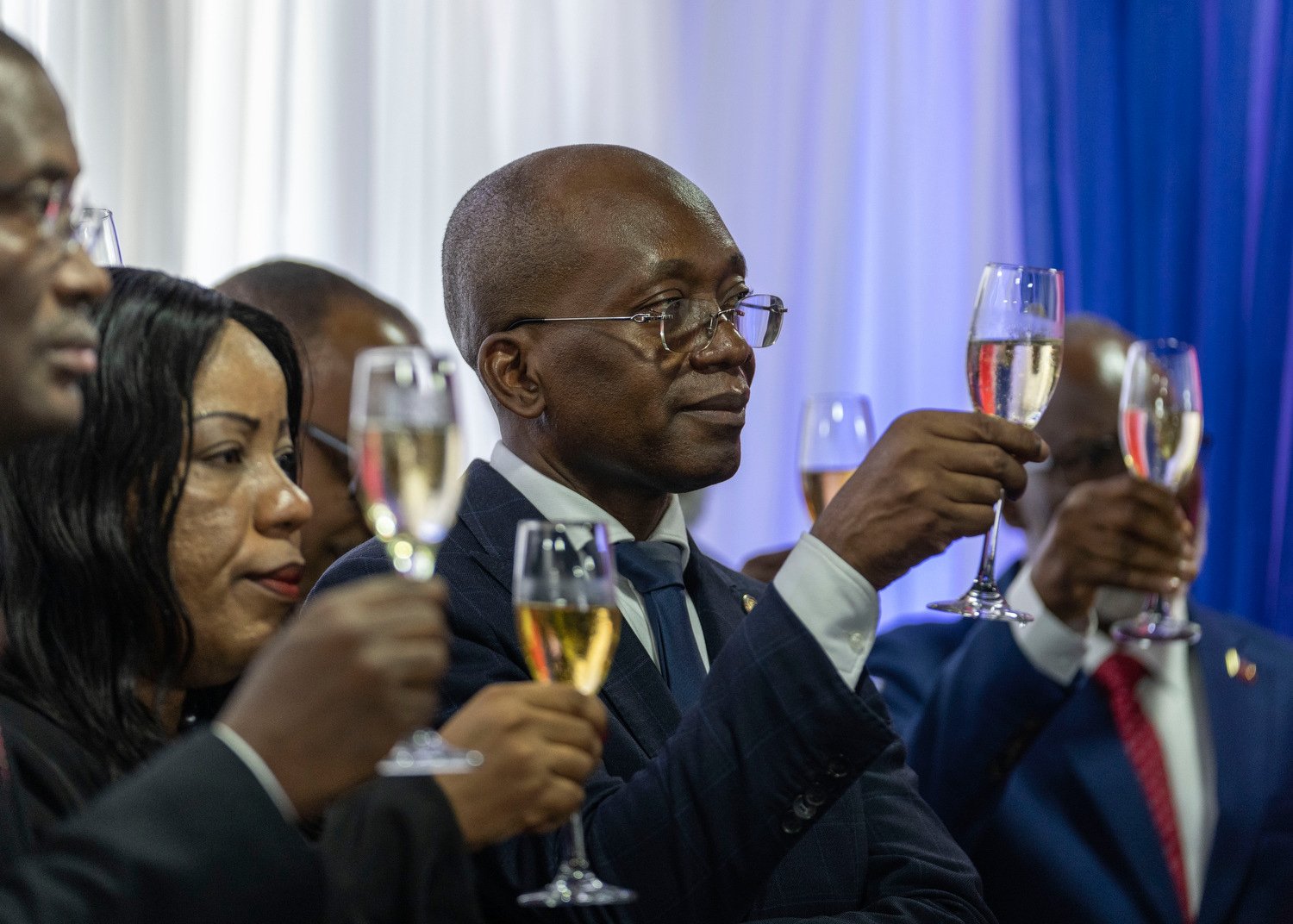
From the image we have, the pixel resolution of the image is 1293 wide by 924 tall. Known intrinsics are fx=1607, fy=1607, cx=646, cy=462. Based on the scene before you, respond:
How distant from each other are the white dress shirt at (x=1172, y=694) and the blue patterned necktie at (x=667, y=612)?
0.86 metres

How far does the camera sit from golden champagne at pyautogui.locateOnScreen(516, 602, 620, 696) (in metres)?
1.35

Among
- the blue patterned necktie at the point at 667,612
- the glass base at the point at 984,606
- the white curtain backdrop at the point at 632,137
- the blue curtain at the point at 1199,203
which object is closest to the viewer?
the glass base at the point at 984,606

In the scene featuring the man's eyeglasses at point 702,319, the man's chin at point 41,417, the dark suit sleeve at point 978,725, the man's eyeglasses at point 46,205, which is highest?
the man's eyeglasses at point 46,205

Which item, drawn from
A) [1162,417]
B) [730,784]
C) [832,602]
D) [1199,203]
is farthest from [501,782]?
[1199,203]

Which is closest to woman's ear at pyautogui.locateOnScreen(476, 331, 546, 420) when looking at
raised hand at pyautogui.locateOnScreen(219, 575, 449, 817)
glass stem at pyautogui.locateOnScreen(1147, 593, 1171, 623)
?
glass stem at pyautogui.locateOnScreen(1147, 593, 1171, 623)

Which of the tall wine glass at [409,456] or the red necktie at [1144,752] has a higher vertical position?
the tall wine glass at [409,456]

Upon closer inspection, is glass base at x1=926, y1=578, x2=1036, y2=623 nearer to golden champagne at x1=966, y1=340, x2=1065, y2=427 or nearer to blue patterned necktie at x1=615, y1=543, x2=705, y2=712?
golden champagne at x1=966, y1=340, x2=1065, y2=427

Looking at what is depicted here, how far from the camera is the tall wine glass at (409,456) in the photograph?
1111mm

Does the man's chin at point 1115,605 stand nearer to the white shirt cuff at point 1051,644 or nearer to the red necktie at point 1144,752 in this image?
the red necktie at point 1144,752

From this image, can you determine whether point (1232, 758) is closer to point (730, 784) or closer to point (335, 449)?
point (730, 784)

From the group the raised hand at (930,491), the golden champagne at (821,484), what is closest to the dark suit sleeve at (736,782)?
the raised hand at (930,491)

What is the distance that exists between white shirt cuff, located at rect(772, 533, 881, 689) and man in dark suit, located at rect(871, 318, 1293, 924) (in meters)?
1.02

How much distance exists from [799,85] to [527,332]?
263cm

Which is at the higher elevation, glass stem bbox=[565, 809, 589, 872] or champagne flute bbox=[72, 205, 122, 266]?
champagne flute bbox=[72, 205, 122, 266]
